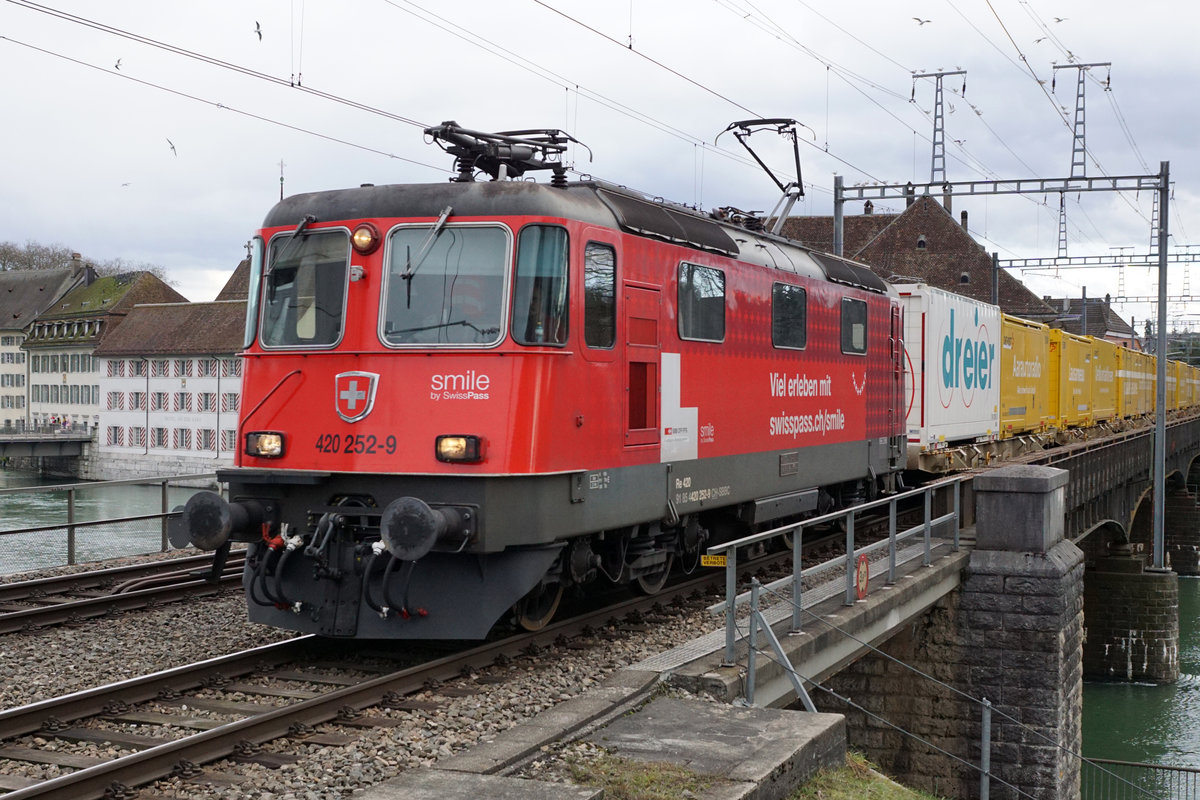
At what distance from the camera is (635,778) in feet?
19.9

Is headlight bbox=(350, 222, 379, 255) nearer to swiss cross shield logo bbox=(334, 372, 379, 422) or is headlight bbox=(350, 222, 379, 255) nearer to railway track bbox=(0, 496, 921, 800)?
swiss cross shield logo bbox=(334, 372, 379, 422)

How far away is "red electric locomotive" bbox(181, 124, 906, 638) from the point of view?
870 cm

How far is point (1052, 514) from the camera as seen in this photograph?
1396 cm

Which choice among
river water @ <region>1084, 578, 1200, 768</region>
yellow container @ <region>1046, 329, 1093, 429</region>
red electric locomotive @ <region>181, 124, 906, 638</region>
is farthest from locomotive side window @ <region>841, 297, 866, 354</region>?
yellow container @ <region>1046, 329, 1093, 429</region>

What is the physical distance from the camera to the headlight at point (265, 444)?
365 inches

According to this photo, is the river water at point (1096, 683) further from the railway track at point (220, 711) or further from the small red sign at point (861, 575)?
the small red sign at point (861, 575)

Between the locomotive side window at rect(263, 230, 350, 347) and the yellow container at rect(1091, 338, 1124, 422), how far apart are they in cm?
3001

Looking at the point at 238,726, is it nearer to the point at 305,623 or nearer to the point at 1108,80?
the point at 305,623

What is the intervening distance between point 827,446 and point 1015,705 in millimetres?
3442

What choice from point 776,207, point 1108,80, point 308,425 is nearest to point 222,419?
point 1108,80

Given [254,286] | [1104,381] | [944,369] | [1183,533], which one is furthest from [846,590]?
[1183,533]

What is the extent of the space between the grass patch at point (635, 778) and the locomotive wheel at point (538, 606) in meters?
3.09

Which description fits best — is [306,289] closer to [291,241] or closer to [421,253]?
[291,241]

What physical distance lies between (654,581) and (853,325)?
533 centimetres
